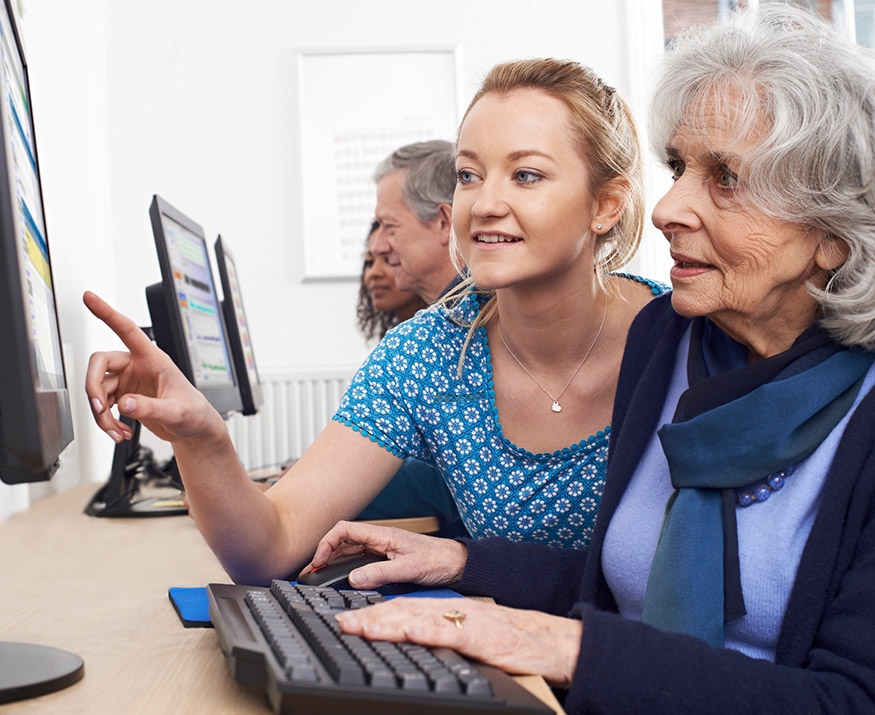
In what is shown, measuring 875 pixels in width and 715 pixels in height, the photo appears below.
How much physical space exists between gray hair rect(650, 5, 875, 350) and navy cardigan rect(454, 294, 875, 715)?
14cm

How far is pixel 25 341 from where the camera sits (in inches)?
24.5

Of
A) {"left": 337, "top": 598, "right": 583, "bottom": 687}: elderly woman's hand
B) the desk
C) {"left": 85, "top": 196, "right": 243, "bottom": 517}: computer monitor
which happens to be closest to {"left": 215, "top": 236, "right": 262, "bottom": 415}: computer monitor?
{"left": 85, "top": 196, "right": 243, "bottom": 517}: computer monitor

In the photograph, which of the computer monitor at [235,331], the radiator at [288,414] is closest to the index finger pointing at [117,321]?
the computer monitor at [235,331]

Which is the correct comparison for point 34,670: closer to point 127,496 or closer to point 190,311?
point 190,311

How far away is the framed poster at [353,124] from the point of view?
4.07 meters

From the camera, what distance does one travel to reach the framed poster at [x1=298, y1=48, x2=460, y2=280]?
4.07 meters

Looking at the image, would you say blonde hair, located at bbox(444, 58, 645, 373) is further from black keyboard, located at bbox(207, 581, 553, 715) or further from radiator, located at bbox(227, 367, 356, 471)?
radiator, located at bbox(227, 367, 356, 471)

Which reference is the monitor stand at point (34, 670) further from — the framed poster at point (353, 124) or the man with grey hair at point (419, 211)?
the framed poster at point (353, 124)

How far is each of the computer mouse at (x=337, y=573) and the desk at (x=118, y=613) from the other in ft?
0.47

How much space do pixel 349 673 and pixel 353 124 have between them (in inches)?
146

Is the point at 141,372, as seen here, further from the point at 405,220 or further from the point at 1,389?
the point at 405,220

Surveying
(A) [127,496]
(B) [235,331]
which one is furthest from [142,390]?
(B) [235,331]

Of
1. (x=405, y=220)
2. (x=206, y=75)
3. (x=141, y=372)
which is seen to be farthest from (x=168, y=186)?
(x=141, y=372)

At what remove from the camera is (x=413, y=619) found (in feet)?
2.32
